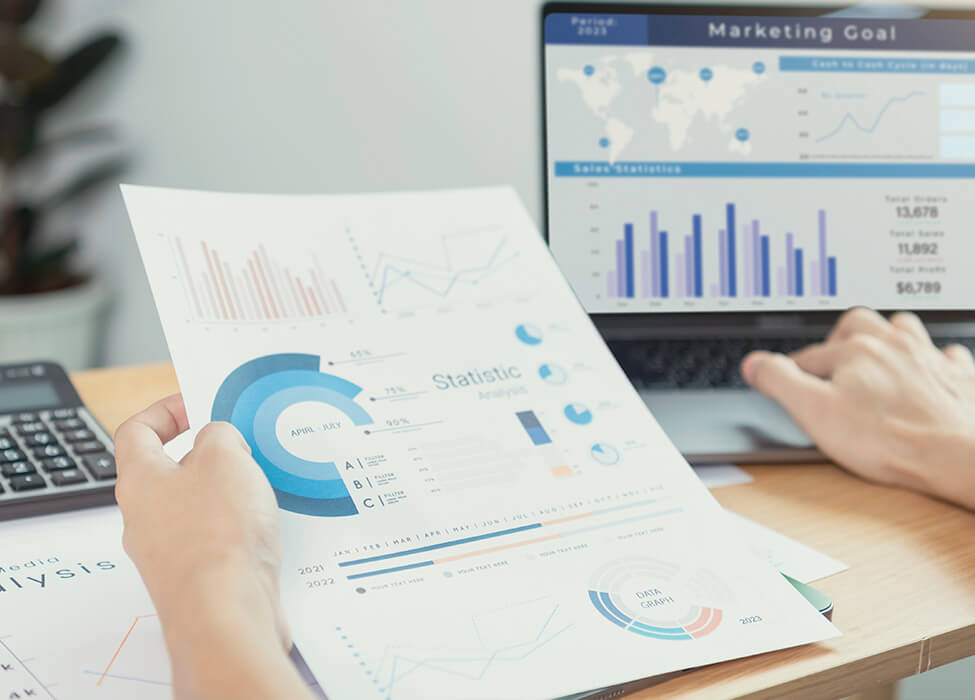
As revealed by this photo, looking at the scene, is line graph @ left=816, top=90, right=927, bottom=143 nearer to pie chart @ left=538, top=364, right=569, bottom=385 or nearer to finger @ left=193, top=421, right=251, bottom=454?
pie chart @ left=538, top=364, right=569, bottom=385

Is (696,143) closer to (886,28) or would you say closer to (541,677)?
(886,28)

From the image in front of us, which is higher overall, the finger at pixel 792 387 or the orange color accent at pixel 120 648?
the finger at pixel 792 387

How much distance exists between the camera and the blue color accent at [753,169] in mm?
764

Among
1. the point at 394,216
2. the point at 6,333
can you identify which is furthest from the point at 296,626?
the point at 6,333

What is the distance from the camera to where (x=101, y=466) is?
631 millimetres

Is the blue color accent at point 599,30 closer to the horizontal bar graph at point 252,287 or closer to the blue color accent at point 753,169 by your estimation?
the blue color accent at point 753,169

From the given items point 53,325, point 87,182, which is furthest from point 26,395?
point 87,182

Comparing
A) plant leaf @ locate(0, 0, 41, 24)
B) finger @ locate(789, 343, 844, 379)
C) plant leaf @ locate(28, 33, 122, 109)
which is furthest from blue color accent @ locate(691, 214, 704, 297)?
plant leaf @ locate(0, 0, 41, 24)

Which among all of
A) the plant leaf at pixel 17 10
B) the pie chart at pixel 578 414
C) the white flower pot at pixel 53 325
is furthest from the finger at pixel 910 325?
the plant leaf at pixel 17 10

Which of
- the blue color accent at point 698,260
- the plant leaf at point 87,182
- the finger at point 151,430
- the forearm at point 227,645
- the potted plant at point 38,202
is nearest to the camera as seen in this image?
the forearm at point 227,645

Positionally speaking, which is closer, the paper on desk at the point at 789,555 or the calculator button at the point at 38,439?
the paper on desk at the point at 789,555

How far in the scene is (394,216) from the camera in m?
0.64

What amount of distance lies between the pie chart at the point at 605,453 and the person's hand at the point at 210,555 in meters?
0.20

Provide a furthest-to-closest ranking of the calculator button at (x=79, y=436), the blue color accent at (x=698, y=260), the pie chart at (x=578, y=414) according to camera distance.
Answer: the blue color accent at (x=698, y=260), the calculator button at (x=79, y=436), the pie chart at (x=578, y=414)
